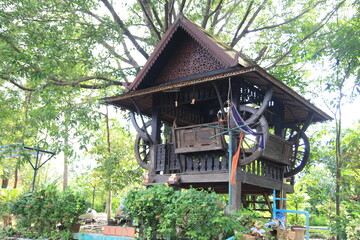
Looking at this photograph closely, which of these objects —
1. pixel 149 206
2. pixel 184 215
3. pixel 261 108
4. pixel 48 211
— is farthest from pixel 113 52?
pixel 184 215

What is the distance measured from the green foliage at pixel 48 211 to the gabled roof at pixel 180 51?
3696 millimetres

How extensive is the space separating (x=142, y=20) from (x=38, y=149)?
693 centimetres

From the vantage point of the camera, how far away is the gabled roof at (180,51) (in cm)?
990

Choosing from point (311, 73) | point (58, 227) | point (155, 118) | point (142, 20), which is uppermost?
point (142, 20)

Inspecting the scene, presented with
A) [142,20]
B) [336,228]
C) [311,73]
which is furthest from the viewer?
[311,73]

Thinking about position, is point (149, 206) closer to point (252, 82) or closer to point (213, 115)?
point (252, 82)

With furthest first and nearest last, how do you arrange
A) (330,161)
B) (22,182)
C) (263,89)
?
1. (22,182)
2. (330,161)
3. (263,89)

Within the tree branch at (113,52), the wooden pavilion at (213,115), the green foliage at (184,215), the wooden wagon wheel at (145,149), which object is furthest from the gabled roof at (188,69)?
the green foliage at (184,215)

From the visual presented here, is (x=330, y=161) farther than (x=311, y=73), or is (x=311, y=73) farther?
(x=330, y=161)

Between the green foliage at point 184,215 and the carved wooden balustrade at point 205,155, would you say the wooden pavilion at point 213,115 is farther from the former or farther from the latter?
the green foliage at point 184,215

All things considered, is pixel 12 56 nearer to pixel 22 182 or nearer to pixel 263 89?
pixel 263 89

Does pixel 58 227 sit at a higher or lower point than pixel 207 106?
lower

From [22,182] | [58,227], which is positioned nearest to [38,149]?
[58,227]

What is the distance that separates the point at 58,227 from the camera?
988 cm
